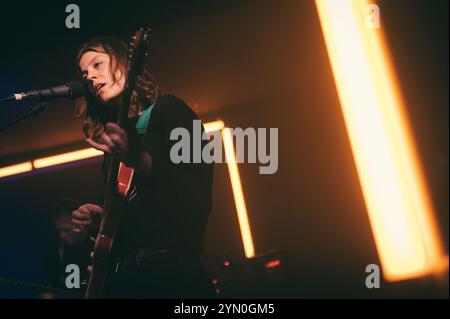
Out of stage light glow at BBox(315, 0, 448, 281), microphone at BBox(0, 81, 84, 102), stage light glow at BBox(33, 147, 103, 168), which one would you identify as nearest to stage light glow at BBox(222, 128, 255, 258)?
stage light glow at BBox(33, 147, 103, 168)

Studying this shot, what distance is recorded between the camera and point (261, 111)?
11.7 feet

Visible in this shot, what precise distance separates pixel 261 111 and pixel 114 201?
8.40 feet

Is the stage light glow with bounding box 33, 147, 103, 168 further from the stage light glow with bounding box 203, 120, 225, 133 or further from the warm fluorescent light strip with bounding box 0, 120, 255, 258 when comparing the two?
the stage light glow with bounding box 203, 120, 225, 133

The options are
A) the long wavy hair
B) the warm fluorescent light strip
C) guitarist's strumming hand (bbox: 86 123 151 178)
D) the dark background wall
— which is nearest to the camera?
guitarist's strumming hand (bbox: 86 123 151 178)

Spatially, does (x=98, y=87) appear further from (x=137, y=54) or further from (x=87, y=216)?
(x=87, y=216)

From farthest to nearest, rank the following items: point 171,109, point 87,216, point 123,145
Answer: point 87,216, point 171,109, point 123,145

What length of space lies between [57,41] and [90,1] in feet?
1.38

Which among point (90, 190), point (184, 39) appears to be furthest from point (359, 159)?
point (90, 190)

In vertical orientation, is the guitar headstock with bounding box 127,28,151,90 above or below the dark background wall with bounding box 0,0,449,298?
below

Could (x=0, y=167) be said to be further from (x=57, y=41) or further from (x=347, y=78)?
(x=347, y=78)

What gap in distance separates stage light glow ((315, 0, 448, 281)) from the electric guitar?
3.01 ft

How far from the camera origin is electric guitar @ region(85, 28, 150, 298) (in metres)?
1.12

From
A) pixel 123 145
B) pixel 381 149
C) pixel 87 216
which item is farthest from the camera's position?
pixel 381 149

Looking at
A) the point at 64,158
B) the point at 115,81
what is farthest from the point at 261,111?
the point at 115,81
